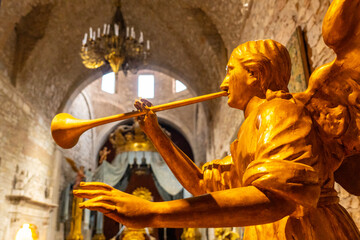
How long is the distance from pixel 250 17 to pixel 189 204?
384 cm

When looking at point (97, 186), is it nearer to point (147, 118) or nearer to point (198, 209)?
point (198, 209)

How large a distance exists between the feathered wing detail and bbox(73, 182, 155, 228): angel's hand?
546mm

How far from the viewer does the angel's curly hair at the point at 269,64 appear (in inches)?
40.1

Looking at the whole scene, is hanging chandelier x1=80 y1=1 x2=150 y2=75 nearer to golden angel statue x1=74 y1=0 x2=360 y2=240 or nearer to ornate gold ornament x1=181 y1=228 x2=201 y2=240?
golden angel statue x1=74 y1=0 x2=360 y2=240

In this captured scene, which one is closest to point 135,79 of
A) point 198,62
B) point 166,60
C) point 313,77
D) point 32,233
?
point 166,60

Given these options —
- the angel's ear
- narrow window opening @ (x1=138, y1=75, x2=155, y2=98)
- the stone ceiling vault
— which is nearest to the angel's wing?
the stone ceiling vault

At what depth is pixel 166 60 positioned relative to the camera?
349 inches

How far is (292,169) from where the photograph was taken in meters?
0.70

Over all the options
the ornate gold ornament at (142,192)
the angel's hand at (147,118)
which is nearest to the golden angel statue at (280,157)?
the angel's hand at (147,118)

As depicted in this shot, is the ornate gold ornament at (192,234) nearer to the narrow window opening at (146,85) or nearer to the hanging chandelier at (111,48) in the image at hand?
the hanging chandelier at (111,48)

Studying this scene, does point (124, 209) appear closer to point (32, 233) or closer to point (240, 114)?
point (240, 114)

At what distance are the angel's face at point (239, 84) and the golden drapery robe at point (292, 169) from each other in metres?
0.09

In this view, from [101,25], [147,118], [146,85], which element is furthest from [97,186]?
[146,85]

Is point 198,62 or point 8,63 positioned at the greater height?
point 198,62
